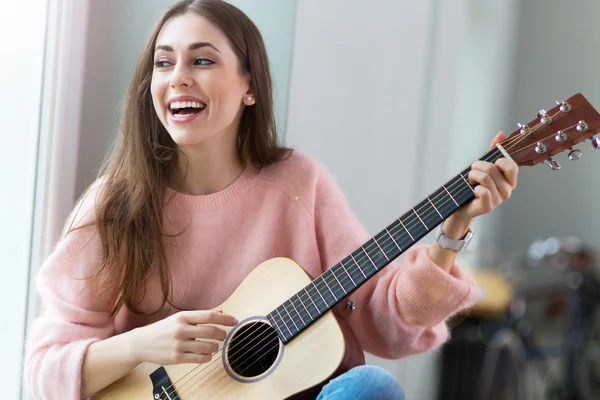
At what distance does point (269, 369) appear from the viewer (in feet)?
3.38

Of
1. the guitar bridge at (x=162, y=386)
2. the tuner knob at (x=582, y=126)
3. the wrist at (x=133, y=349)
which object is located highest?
the tuner knob at (x=582, y=126)

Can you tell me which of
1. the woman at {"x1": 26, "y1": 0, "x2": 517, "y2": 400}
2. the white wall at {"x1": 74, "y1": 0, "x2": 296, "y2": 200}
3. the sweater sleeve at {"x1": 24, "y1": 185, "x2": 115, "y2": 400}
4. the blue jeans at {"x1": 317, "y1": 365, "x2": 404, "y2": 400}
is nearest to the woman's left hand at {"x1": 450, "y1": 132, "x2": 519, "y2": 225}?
the woman at {"x1": 26, "y1": 0, "x2": 517, "y2": 400}

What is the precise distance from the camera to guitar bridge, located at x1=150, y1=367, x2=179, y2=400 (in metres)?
1.09

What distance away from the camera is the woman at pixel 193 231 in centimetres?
111

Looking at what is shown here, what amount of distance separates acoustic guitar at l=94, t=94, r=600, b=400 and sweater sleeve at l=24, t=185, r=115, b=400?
0.24 feet

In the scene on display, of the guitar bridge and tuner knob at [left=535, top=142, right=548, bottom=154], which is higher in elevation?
tuner knob at [left=535, top=142, right=548, bottom=154]

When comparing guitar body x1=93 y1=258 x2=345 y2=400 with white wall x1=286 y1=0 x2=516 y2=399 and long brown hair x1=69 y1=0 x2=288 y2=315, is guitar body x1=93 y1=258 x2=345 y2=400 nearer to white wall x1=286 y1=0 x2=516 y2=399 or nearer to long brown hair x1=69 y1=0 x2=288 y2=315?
long brown hair x1=69 y1=0 x2=288 y2=315

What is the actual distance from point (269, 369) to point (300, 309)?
0.10 meters

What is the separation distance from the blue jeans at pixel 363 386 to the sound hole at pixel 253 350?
14 centimetres

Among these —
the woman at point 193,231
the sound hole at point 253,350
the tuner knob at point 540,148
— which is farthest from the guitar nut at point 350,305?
the tuner knob at point 540,148

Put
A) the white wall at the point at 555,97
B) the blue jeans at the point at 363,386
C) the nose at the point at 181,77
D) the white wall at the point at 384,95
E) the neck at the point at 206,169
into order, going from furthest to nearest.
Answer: the white wall at the point at 555,97
the white wall at the point at 384,95
the neck at the point at 206,169
the nose at the point at 181,77
the blue jeans at the point at 363,386

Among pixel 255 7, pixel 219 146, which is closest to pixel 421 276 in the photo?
pixel 219 146

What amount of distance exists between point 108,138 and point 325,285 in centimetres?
64

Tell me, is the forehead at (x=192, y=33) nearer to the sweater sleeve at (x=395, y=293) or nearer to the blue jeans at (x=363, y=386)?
the sweater sleeve at (x=395, y=293)
